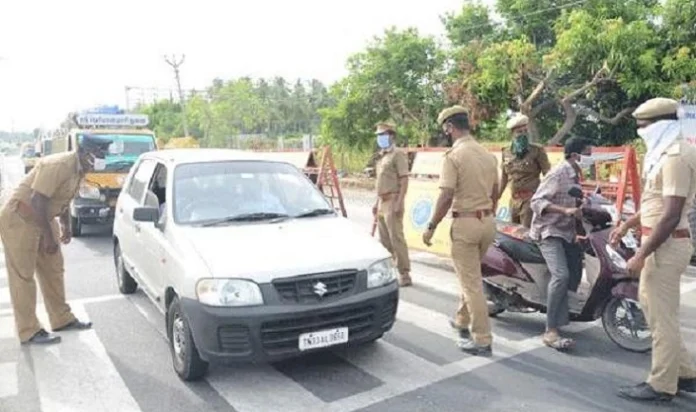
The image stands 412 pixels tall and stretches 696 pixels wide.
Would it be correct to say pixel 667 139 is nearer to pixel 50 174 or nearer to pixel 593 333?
pixel 593 333

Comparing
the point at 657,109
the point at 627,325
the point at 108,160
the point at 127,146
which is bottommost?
the point at 627,325

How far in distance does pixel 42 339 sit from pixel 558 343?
442 cm

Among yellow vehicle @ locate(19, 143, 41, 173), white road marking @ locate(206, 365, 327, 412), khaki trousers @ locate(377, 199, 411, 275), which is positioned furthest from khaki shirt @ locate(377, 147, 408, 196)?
yellow vehicle @ locate(19, 143, 41, 173)

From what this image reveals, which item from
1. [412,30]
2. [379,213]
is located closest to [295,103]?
[412,30]

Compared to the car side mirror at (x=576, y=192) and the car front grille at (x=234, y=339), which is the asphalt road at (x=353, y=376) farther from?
the car side mirror at (x=576, y=192)

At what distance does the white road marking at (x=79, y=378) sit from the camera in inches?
163

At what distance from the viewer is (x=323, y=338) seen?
4246 mm

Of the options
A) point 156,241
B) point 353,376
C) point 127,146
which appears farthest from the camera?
point 127,146

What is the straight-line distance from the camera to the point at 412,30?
21125mm

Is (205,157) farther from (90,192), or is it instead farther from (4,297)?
(90,192)

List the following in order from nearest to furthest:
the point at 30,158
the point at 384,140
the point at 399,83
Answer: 1. the point at 384,140
2. the point at 399,83
3. the point at 30,158

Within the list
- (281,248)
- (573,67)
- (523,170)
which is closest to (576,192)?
(523,170)

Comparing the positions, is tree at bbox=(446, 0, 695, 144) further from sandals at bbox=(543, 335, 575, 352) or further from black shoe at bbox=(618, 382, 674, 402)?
black shoe at bbox=(618, 382, 674, 402)

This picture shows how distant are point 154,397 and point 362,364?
154cm
